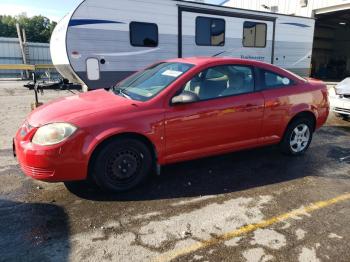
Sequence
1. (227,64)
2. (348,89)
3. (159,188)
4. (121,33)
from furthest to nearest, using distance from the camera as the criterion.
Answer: (121,33), (348,89), (227,64), (159,188)

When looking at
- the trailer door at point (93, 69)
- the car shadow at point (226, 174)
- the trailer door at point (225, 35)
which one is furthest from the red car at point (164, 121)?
the trailer door at point (225, 35)

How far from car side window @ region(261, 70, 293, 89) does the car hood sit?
212 centimetres

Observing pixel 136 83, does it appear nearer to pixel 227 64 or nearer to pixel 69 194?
pixel 227 64

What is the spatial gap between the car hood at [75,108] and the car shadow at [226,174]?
3.10ft

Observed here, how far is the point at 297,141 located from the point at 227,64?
1.88 m

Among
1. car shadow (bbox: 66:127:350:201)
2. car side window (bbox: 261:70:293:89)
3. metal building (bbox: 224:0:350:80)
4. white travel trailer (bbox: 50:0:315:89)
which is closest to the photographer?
car shadow (bbox: 66:127:350:201)

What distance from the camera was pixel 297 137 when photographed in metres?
5.39

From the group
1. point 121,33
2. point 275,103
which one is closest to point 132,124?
point 275,103

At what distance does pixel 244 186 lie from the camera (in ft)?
14.0

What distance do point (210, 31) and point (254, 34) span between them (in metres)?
1.99

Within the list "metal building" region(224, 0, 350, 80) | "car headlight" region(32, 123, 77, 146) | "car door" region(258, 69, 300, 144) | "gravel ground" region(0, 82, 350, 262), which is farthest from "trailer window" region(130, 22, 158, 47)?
"metal building" region(224, 0, 350, 80)

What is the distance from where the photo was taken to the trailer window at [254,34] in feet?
35.9

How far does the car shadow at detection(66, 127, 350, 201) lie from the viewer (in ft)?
13.2

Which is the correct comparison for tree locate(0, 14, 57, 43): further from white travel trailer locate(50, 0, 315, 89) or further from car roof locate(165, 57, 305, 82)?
car roof locate(165, 57, 305, 82)
